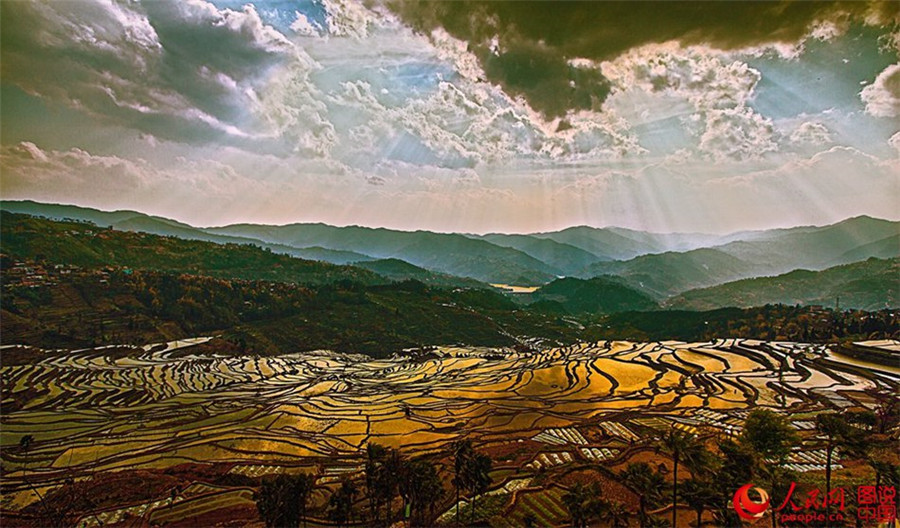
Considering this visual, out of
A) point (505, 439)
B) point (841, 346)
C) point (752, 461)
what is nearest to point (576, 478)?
point (505, 439)

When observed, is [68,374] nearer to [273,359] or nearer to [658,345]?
[273,359]

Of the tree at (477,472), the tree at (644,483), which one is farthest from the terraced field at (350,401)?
the tree at (644,483)

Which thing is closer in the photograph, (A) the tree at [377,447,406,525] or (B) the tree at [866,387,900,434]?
(A) the tree at [377,447,406,525]

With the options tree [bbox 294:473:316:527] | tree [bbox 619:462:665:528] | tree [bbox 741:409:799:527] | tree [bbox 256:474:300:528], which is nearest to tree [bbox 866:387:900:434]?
tree [bbox 741:409:799:527]

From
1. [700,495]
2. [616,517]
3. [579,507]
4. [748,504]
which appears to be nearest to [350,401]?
[616,517]

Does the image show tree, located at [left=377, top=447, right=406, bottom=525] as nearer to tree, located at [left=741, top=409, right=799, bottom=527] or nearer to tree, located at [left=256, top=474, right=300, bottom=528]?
tree, located at [left=256, top=474, right=300, bottom=528]

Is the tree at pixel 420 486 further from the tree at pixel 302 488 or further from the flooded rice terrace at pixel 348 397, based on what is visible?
the flooded rice terrace at pixel 348 397

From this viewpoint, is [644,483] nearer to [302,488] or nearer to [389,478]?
[389,478]
